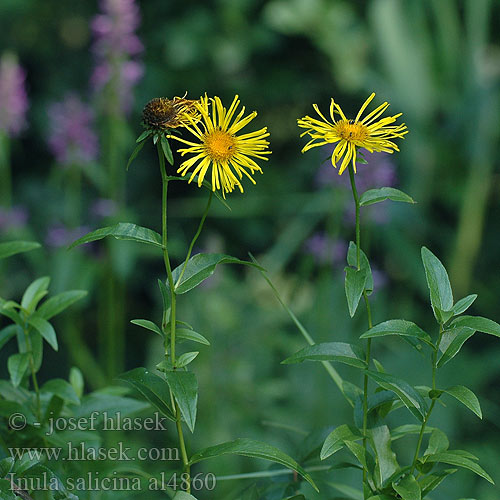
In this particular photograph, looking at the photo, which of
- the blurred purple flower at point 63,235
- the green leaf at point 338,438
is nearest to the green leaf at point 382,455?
the green leaf at point 338,438

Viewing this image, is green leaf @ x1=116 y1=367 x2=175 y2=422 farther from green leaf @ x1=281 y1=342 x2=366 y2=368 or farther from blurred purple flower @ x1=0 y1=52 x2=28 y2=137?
blurred purple flower @ x1=0 y1=52 x2=28 y2=137

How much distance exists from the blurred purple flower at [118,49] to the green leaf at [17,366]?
2.56ft

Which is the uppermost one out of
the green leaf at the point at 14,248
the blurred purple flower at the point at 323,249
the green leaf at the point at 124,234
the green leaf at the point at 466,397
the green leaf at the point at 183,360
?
the green leaf at the point at 124,234

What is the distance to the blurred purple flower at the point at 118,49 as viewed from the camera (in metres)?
1.15

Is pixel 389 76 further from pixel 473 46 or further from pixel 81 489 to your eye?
pixel 81 489

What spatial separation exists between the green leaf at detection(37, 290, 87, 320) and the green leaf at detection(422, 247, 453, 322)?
20cm

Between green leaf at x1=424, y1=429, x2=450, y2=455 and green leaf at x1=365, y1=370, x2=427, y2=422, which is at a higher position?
green leaf at x1=365, y1=370, x2=427, y2=422

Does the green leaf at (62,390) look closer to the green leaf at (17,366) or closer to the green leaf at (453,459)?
the green leaf at (17,366)

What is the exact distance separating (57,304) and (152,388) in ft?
0.37

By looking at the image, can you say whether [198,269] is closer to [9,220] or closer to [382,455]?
[382,455]

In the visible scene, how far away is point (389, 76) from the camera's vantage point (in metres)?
1.85

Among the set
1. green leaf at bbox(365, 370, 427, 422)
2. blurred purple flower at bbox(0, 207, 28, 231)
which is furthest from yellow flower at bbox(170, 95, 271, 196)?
blurred purple flower at bbox(0, 207, 28, 231)

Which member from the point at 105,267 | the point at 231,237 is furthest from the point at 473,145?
the point at 105,267

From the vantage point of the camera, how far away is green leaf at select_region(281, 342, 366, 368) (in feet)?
1.19
